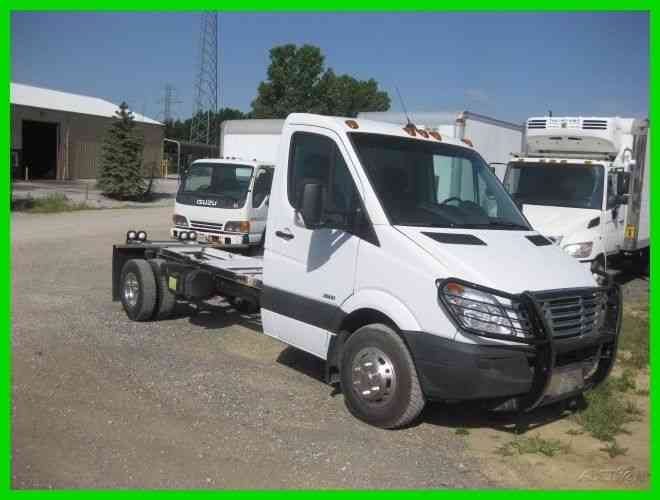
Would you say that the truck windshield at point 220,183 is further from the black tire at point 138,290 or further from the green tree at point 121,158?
the green tree at point 121,158

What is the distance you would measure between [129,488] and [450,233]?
9.87ft

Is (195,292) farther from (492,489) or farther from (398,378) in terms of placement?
(492,489)

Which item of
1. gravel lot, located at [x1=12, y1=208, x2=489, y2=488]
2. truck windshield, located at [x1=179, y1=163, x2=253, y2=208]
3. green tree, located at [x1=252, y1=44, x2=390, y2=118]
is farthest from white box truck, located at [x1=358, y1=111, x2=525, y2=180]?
green tree, located at [x1=252, y1=44, x2=390, y2=118]

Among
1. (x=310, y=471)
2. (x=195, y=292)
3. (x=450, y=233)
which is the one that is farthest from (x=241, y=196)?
(x=310, y=471)

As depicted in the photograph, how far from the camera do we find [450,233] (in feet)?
A: 18.4

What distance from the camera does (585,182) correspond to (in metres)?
11.0

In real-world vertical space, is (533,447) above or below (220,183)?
below

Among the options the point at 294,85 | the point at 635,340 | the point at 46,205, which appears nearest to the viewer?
the point at 635,340

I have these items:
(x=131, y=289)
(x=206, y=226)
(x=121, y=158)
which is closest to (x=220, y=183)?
(x=206, y=226)

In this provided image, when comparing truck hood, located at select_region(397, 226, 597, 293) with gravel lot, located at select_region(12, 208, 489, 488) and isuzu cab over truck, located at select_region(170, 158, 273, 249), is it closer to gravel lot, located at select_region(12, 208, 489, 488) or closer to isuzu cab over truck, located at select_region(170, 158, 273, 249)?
gravel lot, located at select_region(12, 208, 489, 488)

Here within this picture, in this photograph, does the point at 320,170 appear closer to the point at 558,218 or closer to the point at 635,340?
the point at 635,340

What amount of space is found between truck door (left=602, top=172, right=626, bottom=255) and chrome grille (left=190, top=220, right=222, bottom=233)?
6348 millimetres

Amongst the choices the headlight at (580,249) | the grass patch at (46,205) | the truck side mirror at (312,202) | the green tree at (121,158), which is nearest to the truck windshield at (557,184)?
the headlight at (580,249)

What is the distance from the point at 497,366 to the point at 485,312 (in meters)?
0.39
